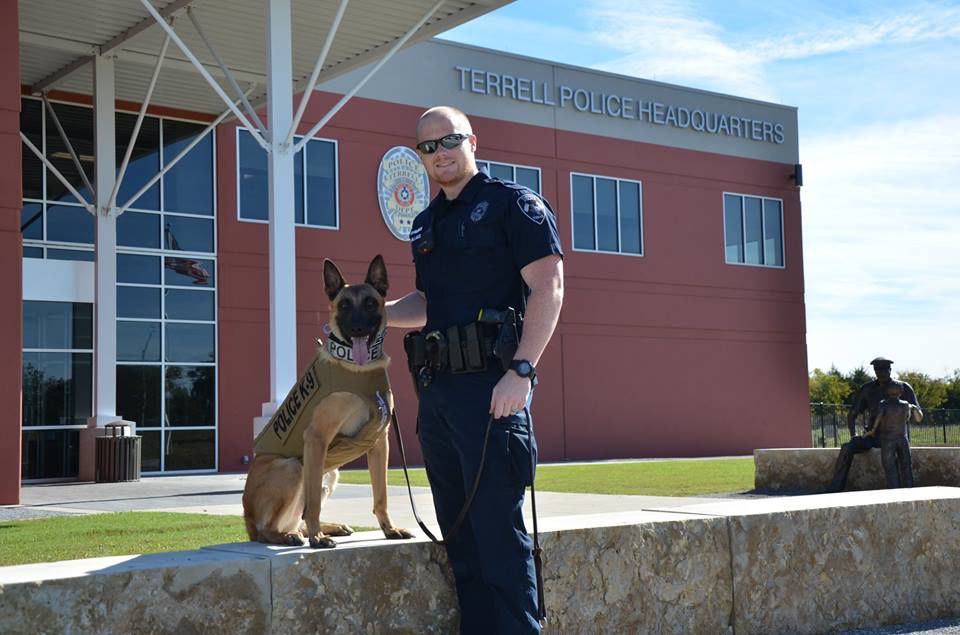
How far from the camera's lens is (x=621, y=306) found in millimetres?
27750

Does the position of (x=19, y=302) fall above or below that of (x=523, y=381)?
above

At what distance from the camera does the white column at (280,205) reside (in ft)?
51.5

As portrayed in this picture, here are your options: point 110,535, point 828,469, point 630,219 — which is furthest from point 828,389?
point 110,535

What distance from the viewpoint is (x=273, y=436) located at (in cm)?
442

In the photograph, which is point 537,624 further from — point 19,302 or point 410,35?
point 410,35

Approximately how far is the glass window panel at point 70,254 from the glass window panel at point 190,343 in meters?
1.90

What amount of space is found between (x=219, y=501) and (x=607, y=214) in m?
16.3

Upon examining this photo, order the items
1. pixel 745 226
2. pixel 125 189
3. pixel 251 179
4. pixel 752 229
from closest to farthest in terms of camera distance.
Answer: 1. pixel 125 189
2. pixel 251 179
3. pixel 745 226
4. pixel 752 229

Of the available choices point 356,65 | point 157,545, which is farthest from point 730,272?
point 157,545

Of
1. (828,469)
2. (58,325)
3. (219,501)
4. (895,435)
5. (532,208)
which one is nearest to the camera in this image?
(532,208)

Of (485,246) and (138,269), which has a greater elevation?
(138,269)

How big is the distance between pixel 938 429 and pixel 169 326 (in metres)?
27.5

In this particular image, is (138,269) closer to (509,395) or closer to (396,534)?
(396,534)

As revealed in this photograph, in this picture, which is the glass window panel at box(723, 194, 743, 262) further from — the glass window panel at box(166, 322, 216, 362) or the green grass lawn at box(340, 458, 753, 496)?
the glass window panel at box(166, 322, 216, 362)
